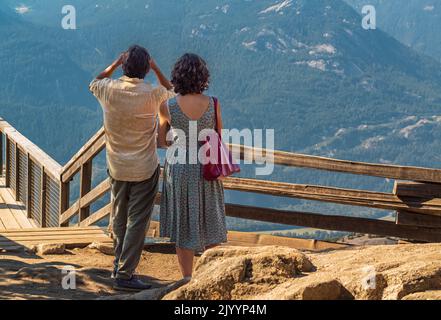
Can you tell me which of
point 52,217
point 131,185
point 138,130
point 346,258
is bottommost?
point 52,217

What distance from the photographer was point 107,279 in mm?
5621

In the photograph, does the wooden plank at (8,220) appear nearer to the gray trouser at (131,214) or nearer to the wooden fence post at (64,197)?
the wooden fence post at (64,197)

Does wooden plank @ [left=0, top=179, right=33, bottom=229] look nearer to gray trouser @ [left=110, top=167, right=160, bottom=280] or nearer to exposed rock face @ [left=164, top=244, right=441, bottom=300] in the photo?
gray trouser @ [left=110, top=167, right=160, bottom=280]

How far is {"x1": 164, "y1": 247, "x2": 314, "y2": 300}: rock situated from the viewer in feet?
12.6

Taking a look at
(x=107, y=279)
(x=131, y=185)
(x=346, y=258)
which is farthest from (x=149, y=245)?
(x=346, y=258)

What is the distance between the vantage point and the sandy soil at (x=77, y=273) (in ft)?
17.0

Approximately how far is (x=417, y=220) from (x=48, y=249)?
3.08 m

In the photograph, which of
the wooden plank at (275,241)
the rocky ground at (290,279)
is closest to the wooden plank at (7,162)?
the wooden plank at (275,241)

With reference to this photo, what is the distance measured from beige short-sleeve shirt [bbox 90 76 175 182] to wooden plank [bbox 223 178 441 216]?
7.94ft

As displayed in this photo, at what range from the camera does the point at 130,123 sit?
505cm

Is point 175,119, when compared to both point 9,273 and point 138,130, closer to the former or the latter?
point 138,130

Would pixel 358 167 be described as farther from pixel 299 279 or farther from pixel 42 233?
pixel 299 279

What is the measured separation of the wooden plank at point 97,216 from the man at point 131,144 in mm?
2471
